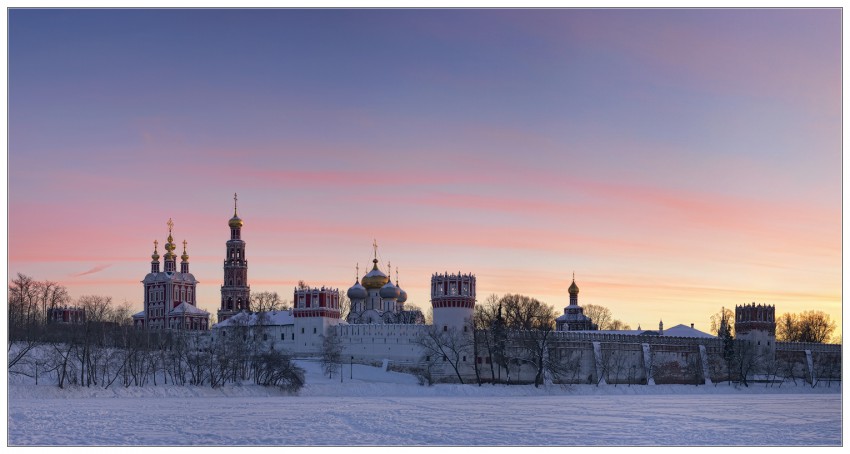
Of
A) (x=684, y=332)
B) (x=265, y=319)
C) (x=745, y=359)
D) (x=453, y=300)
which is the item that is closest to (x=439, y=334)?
(x=453, y=300)

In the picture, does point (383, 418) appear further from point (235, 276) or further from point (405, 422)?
point (235, 276)

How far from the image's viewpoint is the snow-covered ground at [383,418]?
39906mm

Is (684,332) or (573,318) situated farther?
(573,318)

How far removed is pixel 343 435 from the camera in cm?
4125

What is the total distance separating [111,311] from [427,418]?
6657 cm

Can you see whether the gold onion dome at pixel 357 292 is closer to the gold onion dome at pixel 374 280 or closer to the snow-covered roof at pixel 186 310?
the gold onion dome at pixel 374 280

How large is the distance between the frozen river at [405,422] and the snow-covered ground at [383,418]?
0.05 meters

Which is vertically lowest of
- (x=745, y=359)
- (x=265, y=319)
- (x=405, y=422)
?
(x=405, y=422)

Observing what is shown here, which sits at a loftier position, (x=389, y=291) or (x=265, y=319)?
(x=389, y=291)

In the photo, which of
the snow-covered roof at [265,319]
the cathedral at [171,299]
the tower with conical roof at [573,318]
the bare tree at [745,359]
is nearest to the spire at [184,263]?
the cathedral at [171,299]

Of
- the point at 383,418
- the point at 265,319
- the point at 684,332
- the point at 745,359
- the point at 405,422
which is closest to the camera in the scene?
the point at 405,422

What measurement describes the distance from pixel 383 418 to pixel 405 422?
7.18 ft

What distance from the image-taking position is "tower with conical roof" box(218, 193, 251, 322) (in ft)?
359

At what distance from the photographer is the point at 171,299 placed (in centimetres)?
11312
